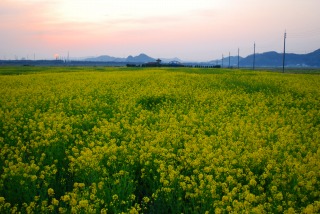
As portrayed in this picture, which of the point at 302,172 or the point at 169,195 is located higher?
the point at 302,172

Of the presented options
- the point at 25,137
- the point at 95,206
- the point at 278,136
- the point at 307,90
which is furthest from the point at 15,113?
the point at 307,90

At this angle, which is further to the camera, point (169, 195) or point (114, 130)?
Result: point (114, 130)

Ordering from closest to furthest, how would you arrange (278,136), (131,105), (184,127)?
1. (278,136)
2. (184,127)
3. (131,105)

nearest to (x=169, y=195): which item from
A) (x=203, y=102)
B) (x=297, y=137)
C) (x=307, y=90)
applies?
(x=297, y=137)

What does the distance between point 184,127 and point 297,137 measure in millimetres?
3063

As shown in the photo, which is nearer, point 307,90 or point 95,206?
point 95,206

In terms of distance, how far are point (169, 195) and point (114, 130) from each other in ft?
12.3

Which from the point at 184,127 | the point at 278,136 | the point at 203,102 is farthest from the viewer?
the point at 203,102

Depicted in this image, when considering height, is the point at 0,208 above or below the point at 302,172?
below

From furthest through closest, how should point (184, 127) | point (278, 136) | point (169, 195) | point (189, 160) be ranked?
point (184, 127)
point (278, 136)
point (189, 160)
point (169, 195)

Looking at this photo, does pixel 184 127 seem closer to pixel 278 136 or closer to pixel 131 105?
pixel 278 136

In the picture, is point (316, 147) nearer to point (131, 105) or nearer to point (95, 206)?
point (95, 206)

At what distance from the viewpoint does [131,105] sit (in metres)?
12.8

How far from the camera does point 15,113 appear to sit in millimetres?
10977
